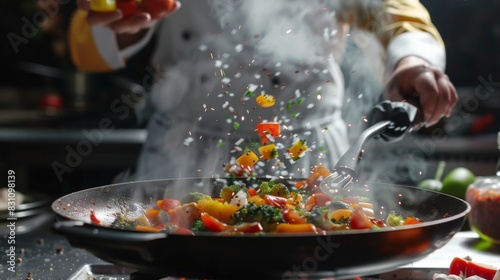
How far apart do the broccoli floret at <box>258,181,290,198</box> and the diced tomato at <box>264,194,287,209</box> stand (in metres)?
0.04

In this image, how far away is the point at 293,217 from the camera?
1.22 m

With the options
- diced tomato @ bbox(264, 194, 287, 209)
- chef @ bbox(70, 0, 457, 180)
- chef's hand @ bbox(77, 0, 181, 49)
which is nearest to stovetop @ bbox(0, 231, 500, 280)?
diced tomato @ bbox(264, 194, 287, 209)

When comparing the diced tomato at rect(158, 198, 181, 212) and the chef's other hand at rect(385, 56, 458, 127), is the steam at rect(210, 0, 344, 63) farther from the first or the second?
the diced tomato at rect(158, 198, 181, 212)

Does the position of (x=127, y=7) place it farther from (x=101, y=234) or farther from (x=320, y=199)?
(x=101, y=234)

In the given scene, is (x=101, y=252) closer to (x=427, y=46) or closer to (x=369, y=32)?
(x=427, y=46)

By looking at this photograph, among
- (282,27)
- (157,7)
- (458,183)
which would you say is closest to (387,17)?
(282,27)

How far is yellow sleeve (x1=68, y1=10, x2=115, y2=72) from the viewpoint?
243 centimetres

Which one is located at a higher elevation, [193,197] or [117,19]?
[117,19]

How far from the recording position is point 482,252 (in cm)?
180

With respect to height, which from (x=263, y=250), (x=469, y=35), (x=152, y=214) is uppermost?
(x=263, y=250)

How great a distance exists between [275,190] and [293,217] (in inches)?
10.4

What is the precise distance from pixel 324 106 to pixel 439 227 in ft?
4.25

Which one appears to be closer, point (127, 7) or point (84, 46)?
point (127, 7)

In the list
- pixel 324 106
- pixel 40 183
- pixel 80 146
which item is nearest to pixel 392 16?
pixel 324 106
